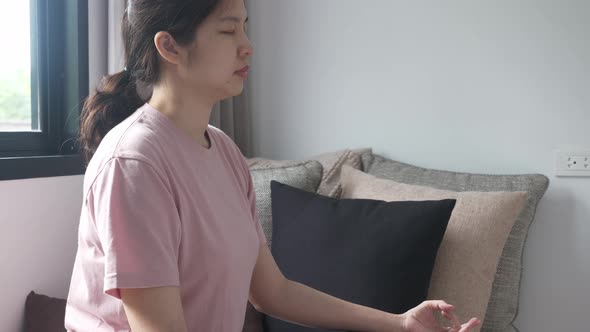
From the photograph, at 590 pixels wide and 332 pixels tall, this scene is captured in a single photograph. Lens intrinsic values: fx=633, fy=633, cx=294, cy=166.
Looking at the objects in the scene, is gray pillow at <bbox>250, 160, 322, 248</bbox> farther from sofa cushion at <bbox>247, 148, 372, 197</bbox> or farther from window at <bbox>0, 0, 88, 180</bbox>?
window at <bbox>0, 0, 88, 180</bbox>

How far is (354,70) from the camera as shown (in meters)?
2.29

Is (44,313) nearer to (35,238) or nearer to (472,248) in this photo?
(35,238)

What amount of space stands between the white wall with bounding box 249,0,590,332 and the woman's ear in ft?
3.97

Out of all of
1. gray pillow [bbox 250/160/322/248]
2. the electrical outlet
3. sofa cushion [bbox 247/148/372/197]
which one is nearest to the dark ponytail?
gray pillow [bbox 250/160/322/248]

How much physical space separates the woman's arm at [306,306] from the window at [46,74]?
37.4 inches

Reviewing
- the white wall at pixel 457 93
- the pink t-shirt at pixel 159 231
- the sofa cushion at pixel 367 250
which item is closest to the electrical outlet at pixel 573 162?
the white wall at pixel 457 93

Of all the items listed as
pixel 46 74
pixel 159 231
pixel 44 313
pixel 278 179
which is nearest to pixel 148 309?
pixel 159 231

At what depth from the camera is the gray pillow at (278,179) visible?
1.95m

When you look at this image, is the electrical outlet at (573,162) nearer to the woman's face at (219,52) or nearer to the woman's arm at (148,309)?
the woman's face at (219,52)

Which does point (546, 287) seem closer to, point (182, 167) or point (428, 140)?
point (428, 140)

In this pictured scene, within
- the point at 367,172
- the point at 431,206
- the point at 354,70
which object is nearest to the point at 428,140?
the point at 367,172

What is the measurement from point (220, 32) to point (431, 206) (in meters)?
0.76

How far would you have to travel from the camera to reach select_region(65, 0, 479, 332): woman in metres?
0.92

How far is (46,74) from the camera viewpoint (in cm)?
211
